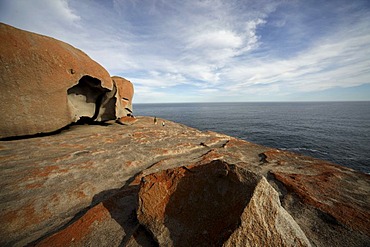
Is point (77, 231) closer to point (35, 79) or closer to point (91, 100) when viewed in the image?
point (35, 79)

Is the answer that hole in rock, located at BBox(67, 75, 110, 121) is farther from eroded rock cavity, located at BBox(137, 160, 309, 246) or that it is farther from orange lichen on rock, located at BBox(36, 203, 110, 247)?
eroded rock cavity, located at BBox(137, 160, 309, 246)

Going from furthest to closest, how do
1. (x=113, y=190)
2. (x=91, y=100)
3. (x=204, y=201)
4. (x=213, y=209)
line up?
(x=91, y=100), (x=113, y=190), (x=204, y=201), (x=213, y=209)

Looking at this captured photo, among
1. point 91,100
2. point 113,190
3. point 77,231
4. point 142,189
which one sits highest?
point 91,100

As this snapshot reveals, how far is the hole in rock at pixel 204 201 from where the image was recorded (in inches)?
111

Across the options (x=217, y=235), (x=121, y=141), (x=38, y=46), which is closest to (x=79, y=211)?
(x=217, y=235)

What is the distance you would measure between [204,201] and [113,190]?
121 inches

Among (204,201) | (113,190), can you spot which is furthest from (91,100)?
(204,201)

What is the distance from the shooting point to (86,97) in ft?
43.7

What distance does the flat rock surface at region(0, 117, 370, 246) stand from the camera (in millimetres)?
3215

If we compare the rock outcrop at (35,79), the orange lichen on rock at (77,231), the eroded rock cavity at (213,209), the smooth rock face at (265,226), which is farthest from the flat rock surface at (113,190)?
the rock outcrop at (35,79)

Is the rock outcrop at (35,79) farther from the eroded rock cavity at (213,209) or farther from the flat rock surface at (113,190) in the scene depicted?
the eroded rock cavity at (213,209)

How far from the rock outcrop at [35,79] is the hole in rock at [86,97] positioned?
0.23 meters

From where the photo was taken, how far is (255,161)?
7.24m

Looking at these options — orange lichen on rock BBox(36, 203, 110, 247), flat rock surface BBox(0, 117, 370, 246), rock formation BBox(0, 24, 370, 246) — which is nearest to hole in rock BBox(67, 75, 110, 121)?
rock formation BBox(0, 24, 370, 246)
